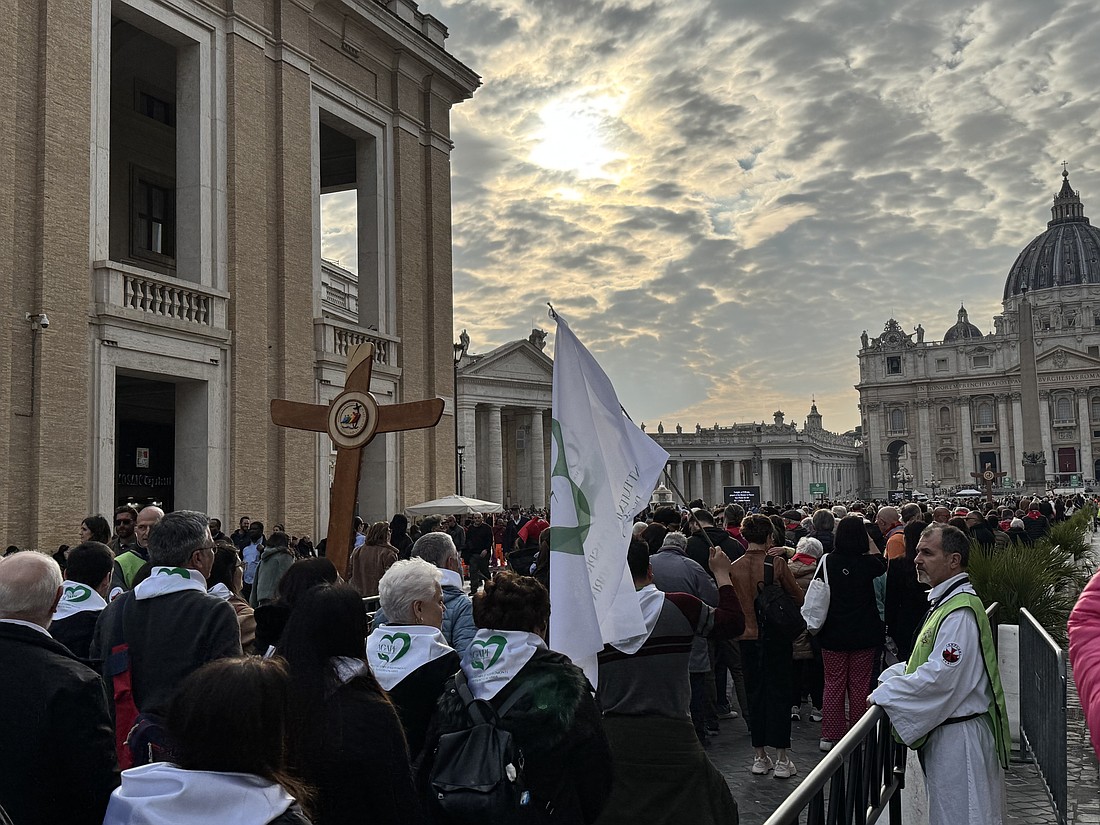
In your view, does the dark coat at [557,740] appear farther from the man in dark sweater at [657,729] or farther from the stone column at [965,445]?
the stone column at [965,445]

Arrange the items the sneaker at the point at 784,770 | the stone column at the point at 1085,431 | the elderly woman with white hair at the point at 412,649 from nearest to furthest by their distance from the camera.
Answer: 1. the elderly woman with white hair at the point at 412,649
2. the sneaker at the point at 784,770
3. the stone column at the point at 1085,431

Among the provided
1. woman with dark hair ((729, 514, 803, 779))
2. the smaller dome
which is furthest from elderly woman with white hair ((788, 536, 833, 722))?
the smaller dome

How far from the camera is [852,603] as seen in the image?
823 cm

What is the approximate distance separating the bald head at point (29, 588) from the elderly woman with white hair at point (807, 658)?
7016 mm

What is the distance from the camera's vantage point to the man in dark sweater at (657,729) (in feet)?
14.5

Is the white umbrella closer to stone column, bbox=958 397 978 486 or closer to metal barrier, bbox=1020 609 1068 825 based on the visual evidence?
metal barrier, bbox=1020 609 1068 825

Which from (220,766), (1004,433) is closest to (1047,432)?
(1004,433)

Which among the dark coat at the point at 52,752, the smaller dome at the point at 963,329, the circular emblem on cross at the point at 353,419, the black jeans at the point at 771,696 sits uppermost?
the smaller dome at the point at 963,329

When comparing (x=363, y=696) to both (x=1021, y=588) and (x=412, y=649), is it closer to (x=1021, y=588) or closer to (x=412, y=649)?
(x=412, y=649)

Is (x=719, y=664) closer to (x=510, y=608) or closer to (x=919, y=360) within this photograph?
(x=510, y=608)

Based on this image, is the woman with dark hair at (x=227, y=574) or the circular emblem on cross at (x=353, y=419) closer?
the woman with dark hair at (x=227, y=574)

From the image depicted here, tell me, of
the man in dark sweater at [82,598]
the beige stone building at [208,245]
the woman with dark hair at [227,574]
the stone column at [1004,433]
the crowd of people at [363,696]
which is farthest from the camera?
the stone column at [1004,433]

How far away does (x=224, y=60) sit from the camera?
1892cm

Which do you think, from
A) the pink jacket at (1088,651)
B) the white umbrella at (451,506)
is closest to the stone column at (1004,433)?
the white umbrella at (451,506)
